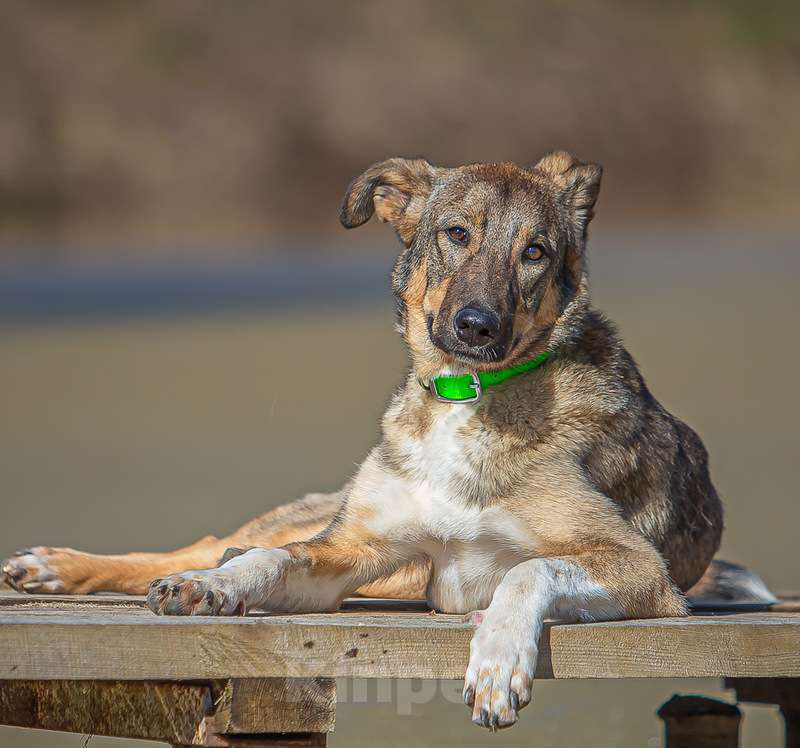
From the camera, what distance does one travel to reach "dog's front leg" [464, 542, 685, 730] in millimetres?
4012

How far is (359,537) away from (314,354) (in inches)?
539

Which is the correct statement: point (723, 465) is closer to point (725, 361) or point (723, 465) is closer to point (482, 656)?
point (725, 361)

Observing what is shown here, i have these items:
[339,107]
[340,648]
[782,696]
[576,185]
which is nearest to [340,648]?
[340,648]

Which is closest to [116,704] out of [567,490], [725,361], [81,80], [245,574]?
[245,574]

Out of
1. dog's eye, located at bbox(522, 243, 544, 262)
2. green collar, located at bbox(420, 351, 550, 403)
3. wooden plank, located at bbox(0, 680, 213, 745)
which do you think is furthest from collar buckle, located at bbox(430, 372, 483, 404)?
wooden plank, located at bbox(0, 680, 213, 745)

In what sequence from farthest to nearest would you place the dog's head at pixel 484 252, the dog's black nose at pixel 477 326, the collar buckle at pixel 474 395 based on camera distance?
the collar buckle at pixel 474 395
the dog's head at pixel 484 252
the dog's black nose at pixel 477 326

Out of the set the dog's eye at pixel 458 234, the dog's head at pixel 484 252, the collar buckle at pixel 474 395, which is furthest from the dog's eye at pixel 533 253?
the collar buckle at pixel 474 395

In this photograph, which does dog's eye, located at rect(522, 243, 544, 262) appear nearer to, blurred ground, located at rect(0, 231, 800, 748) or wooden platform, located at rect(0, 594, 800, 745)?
wooden platform, located at rect(0, 594, 800, 745)

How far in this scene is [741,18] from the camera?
195 ft

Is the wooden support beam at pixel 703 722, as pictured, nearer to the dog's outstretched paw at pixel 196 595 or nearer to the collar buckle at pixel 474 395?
the collar buckle at pixel 474 395

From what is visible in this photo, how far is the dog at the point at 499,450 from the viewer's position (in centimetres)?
480

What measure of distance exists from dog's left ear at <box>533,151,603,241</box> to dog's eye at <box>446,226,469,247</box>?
0.41 m

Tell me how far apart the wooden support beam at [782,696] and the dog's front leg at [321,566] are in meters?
1.50

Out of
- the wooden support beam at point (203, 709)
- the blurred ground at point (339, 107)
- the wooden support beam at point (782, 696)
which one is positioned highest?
the blurred ground at point (339, 107)
